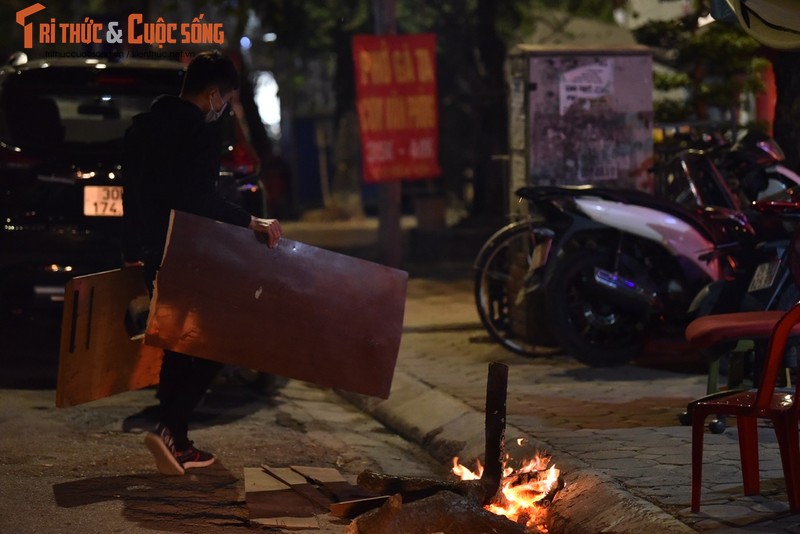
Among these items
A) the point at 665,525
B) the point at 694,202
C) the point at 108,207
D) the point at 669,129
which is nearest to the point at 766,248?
the point at 694,202

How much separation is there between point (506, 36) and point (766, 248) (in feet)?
71.5

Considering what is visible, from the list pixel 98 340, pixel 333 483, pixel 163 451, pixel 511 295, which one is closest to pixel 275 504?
pixel 333 483

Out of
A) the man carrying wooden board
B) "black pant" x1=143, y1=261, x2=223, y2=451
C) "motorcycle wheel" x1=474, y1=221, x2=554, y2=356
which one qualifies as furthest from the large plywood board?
"motorcycle wheel" x1=474, y1=221, x2=554, y2=356

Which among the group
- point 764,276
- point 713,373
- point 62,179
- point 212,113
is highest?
point 212,113

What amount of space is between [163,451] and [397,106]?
349 inches

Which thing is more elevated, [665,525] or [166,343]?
[166,343]

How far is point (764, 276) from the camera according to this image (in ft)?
25.1

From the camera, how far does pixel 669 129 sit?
10250 mm

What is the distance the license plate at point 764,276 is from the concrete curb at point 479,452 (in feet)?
5.84

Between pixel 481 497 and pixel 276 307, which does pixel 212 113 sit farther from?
pixel 481 497

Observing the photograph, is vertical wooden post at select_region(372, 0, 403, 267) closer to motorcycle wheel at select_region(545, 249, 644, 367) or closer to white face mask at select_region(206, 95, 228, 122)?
motorcycle wheel at select_region(545, 249, 644, 367)

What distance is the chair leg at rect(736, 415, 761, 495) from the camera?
5.14 metres

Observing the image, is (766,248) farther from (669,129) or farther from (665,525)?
(665,525)

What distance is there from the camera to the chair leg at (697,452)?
4914mm
